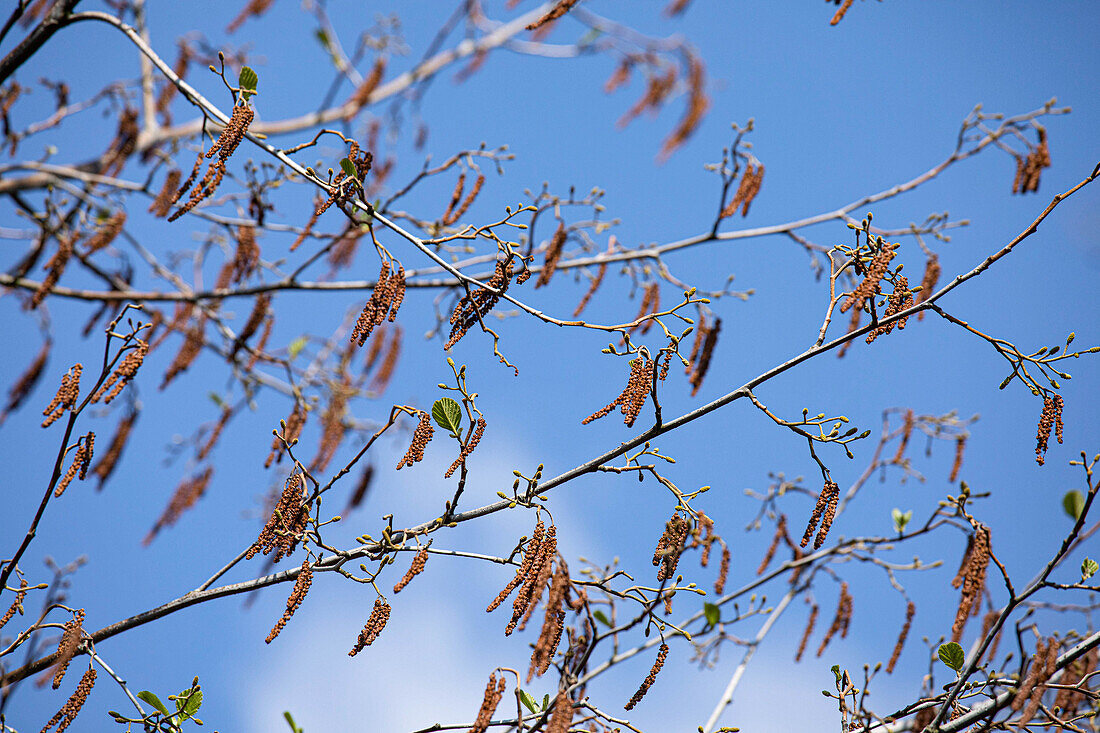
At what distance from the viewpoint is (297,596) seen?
1762mm

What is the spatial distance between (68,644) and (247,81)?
61.7 inches

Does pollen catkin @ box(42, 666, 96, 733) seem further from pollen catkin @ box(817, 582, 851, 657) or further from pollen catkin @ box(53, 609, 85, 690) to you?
pollen catkin @ box(817, 582, 851, 657)

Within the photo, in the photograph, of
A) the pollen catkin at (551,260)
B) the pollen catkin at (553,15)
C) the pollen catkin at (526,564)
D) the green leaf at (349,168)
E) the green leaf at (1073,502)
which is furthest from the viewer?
the pollen catkin at (551,260)

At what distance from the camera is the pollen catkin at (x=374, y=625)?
1.73 m

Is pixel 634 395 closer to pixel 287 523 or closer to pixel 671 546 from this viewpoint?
pixel 671 546

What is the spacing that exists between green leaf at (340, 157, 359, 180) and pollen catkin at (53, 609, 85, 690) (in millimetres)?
1298

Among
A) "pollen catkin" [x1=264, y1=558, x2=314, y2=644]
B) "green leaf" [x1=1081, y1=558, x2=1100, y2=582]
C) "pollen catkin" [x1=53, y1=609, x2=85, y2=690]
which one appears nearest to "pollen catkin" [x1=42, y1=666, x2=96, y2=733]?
"pollen catkin" [x1=53, y1=609, x2=85, y2=690]

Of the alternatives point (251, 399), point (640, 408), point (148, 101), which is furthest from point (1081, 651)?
point (148, 101)

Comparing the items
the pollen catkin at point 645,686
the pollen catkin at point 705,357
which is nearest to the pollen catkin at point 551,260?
the pollen catkin at point 705,357

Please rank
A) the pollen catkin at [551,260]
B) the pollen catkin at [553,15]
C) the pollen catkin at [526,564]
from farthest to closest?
the pollen catkin at [551,260] → the pollen catkin at [553,15] → the pollen catkin at [526,564]

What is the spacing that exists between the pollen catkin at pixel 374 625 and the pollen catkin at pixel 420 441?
31 centimetres

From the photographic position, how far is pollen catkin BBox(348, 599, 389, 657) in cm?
173

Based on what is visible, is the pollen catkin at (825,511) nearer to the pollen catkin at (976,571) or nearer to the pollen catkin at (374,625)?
the pollen catkin at (976,571)

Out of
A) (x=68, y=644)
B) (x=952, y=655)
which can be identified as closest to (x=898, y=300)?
(x=952, y=655)
